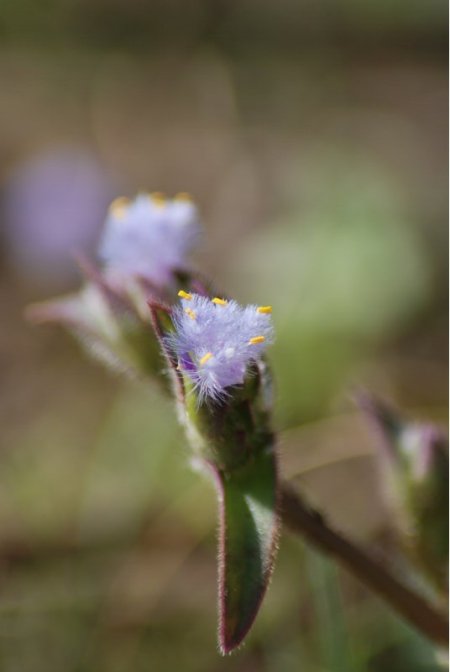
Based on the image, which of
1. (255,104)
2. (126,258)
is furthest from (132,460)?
(255,104)

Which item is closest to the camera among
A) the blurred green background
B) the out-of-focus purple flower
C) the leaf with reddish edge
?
the leaf with reddish edge

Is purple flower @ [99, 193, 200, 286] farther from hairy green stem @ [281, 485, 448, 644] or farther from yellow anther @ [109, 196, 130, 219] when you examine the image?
hairy green stem @ [281, 485, 448, 644]

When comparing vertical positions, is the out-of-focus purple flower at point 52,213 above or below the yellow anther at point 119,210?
above

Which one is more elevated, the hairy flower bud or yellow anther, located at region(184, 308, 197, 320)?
the hairy flower bud

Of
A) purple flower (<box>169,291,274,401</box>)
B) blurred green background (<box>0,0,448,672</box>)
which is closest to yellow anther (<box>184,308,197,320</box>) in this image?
purple flower (<box>169,291,274,401</box>)

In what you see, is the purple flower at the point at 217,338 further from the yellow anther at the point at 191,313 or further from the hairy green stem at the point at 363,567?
the hairy green stem at the point at 363,567

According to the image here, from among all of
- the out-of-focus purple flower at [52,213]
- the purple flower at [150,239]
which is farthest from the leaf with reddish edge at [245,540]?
the out-of-focus purple flower at [52,213]

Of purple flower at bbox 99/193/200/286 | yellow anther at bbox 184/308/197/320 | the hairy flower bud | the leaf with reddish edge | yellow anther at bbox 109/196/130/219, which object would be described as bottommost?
the leaf with reddish edge
